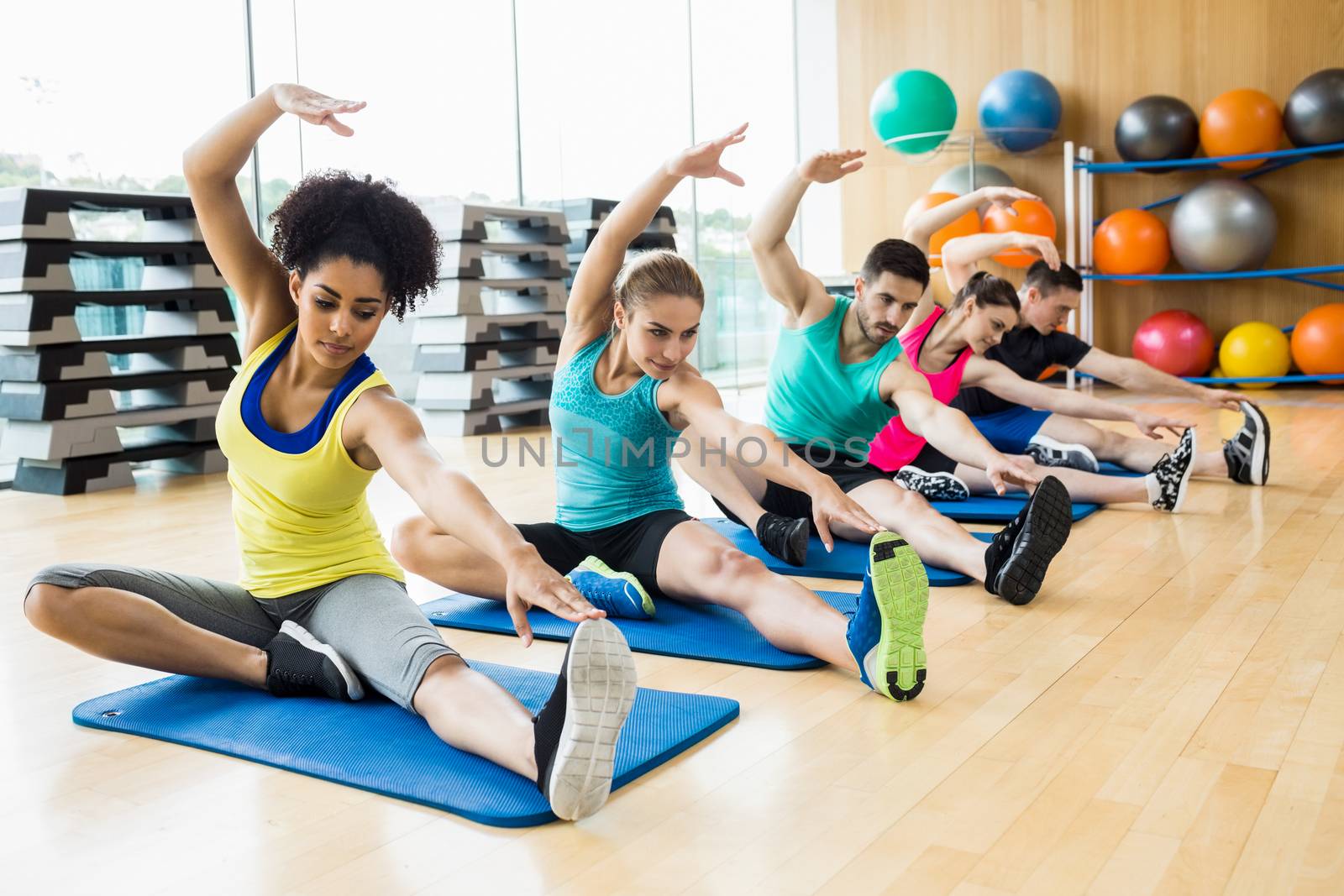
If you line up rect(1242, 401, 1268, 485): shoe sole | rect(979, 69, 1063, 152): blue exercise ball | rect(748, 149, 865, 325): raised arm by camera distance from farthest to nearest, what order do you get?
rect(979, 69, 1063, 152): blue exercise ball < rect(1242, 401, 1268, 485): shoe sole < rect(748, 149, 865, 325): raised arm

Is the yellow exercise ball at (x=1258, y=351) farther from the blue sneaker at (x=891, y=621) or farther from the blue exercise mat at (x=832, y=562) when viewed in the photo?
the blue sneaker at (x=891, y=621)

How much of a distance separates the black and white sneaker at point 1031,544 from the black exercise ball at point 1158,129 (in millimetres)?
5072

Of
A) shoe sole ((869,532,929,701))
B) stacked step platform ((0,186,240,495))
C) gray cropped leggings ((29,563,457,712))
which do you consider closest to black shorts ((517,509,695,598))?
gray cropped leggings ((29,563,457,712))

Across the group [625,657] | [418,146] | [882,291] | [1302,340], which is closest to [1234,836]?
[625,657]

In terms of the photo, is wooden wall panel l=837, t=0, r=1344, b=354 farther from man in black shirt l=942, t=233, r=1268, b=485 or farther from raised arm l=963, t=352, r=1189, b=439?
raised arm l=963, t=352, r=1189, b=439

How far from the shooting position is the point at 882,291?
2596 mm

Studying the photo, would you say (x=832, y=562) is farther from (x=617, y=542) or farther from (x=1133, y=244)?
(x=1133, y=244)

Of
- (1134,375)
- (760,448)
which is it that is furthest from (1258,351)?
(760,448)

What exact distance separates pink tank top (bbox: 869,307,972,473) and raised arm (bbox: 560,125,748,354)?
118cm

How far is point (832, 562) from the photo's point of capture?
107 inches

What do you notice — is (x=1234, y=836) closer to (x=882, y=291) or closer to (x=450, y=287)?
(x=882, y=291)

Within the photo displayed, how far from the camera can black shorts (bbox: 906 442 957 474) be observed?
11.6 ft

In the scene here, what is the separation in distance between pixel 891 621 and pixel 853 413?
3.84 feet

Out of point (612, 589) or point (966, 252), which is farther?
point (966, 252)
